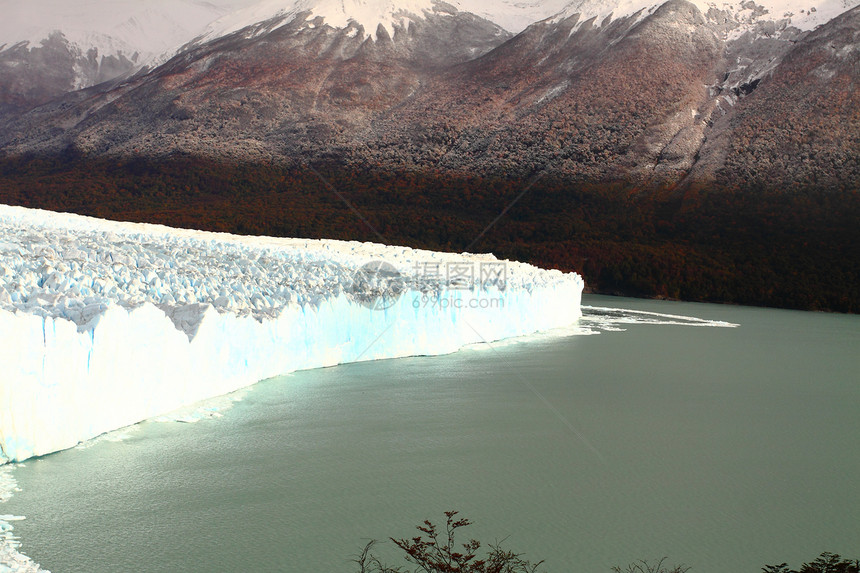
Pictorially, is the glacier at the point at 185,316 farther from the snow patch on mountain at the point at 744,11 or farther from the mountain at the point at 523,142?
the snow patch on mountain at the point at 744,11

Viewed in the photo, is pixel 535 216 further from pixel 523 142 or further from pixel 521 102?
pixel 521 102

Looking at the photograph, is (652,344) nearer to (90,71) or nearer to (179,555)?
(179,555)

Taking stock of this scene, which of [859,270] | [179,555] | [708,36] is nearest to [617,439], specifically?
[179,555]

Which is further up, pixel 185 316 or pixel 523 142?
pixel 523 142
